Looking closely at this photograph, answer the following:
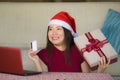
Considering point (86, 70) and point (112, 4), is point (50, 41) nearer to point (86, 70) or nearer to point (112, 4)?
point (86, 70)

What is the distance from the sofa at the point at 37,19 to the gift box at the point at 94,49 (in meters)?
0.61

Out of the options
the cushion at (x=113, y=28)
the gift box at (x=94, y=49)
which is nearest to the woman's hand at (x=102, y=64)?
the gift box at (x=94, y=49)

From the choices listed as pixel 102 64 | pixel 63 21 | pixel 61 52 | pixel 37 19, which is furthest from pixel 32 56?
pixel 37 19

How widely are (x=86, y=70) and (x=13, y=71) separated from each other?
1.80 ft

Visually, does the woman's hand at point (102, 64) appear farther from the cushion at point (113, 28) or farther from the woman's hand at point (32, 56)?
the cushion at point (113, 28)

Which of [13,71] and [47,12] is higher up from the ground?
[47,12]

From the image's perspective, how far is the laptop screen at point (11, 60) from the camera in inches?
58.2

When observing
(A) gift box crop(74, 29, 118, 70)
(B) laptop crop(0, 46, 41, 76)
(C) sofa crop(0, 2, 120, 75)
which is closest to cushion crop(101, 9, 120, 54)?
(C) sofa crop(0, 2, 120, 75)

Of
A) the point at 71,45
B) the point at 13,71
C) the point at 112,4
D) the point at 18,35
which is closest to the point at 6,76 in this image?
the point at 13,71

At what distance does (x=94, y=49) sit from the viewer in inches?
68.6

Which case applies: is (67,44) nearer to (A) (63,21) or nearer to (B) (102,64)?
(A) (63,21)

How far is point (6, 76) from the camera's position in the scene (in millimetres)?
1513

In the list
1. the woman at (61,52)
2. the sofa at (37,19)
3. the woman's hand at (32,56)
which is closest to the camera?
the woman's hand at (32,56)

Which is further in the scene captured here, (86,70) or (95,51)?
(86,70)
